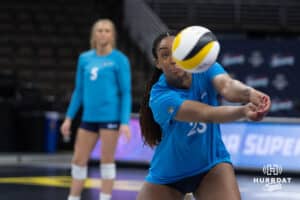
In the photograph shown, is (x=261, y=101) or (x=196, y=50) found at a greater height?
(x=196, y=50)

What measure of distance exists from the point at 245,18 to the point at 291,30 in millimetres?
1491

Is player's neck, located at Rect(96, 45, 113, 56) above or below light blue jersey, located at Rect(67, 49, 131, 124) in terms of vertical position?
above

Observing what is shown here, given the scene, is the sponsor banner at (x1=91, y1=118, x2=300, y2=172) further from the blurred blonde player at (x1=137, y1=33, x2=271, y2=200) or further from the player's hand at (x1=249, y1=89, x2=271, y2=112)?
the player's hand at (x1=249, y1=89, x2=271, y2=112)

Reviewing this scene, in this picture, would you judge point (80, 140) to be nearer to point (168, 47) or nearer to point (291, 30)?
point (168, 47)

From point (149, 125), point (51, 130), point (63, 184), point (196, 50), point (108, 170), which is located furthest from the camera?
point (51, 130)

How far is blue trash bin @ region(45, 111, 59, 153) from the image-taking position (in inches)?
592

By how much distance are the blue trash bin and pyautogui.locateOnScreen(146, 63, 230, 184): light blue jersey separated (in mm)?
11042

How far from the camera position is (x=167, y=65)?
402 cm

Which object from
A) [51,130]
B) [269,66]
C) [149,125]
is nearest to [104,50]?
[149,125]

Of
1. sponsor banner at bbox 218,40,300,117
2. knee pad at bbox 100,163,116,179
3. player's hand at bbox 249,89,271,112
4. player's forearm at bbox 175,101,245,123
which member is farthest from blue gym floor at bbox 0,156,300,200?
sponsor banner at bbox 218,40,300,117

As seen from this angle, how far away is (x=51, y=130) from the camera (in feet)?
49.4

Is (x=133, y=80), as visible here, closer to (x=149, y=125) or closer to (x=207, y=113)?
(x=149, y=125)

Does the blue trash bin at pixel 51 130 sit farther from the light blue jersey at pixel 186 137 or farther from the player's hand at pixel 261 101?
the player's hand at pixel 261 101

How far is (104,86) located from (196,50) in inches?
147
